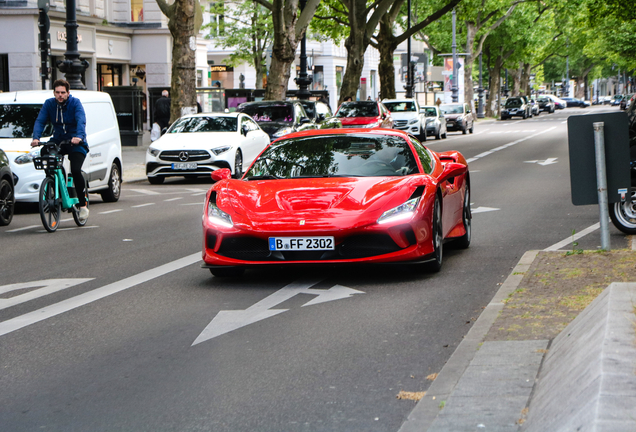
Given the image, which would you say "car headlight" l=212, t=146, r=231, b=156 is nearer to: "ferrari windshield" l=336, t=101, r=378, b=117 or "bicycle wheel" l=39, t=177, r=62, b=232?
"bicycle wheel" l=39, t=177, r=62, b=232

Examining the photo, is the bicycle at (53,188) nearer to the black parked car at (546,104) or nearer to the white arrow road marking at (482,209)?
the white arrow road marking at (482,209)

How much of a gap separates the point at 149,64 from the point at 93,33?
4913 millimetres

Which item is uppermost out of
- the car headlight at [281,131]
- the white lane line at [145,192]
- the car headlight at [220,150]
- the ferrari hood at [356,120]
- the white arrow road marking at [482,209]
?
the ferrari hood at [356,120]

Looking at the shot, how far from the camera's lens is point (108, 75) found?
148 ft

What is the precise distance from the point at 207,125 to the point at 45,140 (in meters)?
7.13

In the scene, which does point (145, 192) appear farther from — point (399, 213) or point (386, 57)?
point (386, 57)

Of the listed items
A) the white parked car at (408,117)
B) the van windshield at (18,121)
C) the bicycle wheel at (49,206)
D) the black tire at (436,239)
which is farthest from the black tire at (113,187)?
the white parked car at (408,117)

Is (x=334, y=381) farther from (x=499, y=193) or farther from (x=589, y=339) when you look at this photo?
(x=499, y=193)

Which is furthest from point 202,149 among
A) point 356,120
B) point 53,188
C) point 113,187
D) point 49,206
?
point 356,120

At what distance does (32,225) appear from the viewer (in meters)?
13.6

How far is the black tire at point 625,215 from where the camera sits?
35.2 ft

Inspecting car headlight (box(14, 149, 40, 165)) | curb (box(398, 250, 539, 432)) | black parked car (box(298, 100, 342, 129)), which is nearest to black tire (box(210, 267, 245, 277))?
curb (box(398, 250, 539, 432))

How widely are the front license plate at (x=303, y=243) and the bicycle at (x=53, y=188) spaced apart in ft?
16.6

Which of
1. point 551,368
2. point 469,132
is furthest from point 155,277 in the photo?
point 469,132
